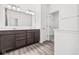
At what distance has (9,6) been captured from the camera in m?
2.62

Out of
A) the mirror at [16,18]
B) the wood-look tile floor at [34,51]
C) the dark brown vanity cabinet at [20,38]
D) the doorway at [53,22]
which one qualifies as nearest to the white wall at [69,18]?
the wood-look tile floor at [34,51]

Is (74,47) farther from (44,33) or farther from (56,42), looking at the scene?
(44,33)

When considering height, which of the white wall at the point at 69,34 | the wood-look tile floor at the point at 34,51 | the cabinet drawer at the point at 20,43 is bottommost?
the wood-look tile floor at the point at 34,51

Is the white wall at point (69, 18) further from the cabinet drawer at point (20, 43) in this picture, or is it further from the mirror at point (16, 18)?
the mirror at point (16, 18)

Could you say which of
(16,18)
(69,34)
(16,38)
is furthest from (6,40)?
(69,34)

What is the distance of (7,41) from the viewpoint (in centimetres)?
211

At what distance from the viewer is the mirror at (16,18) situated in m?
2.60

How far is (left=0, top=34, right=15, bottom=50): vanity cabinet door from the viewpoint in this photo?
2.03m

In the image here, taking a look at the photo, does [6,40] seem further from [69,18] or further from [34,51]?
[69,18]

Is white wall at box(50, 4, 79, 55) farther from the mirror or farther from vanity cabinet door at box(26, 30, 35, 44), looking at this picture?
the mirror

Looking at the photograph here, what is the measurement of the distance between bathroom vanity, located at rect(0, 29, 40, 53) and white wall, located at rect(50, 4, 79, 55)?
3.55 ft

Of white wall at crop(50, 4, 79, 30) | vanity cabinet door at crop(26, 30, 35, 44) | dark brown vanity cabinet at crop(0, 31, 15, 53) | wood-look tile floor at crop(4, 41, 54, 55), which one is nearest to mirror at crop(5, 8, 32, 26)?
vanity cabinet door at crop(26, 30, 35, 44)

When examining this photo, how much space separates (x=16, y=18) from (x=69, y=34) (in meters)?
1.66
